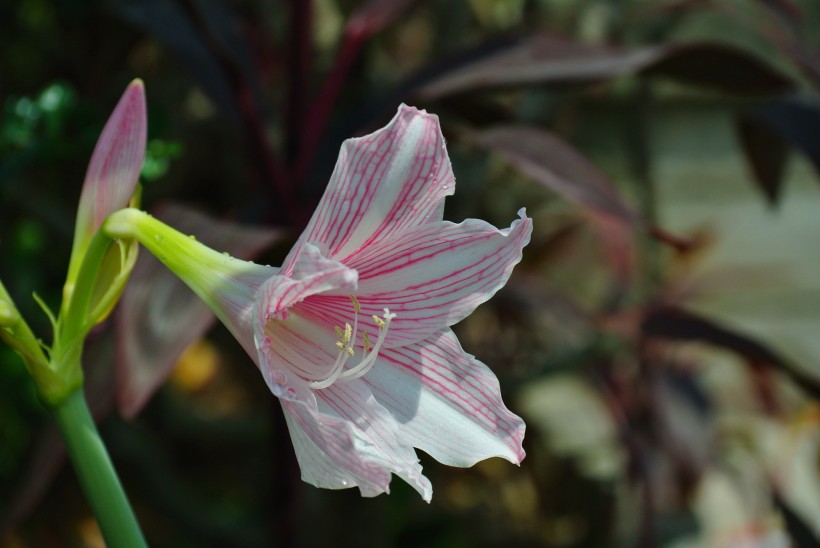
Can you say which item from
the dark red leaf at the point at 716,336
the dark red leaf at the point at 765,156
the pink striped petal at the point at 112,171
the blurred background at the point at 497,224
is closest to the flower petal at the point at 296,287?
the pink striped petal at the point at 112,171

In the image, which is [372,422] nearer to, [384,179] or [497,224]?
[384,179]

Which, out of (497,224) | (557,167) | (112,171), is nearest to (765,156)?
(557,167)

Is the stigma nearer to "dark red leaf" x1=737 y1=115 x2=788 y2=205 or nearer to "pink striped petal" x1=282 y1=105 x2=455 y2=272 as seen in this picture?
"pink striped petal" x1=282 y1=105 x2=455 y2=272

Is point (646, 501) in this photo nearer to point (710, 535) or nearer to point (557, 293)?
point (557, 293)

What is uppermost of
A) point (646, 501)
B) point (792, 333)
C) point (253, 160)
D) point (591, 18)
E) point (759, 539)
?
point (253, 160)

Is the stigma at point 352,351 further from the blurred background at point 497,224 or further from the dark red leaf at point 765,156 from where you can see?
the dark red leaf at point 765,156

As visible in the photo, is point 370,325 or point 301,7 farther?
point 301,7

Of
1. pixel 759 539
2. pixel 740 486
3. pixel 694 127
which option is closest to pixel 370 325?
pixel 740 486

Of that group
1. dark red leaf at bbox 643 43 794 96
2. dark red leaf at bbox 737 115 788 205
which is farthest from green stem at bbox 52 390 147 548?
dark red leaf at bbox 737 115 788 205
